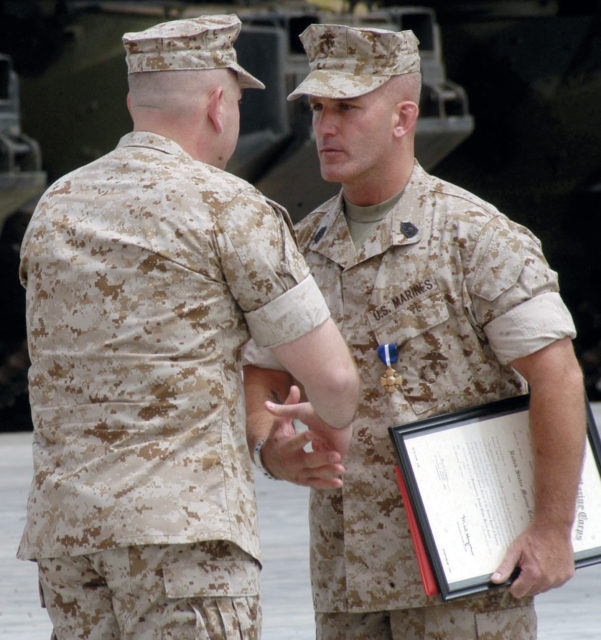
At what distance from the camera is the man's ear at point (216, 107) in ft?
8.55

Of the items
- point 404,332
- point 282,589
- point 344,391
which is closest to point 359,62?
point 404,332

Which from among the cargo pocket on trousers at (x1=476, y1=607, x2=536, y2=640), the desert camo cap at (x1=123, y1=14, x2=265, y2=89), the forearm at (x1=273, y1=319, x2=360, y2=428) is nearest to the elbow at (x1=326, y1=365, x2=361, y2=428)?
the forearm at (x1=273, y1=319, x2=360, y2=428)

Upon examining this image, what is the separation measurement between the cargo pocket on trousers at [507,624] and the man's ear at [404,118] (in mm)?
976

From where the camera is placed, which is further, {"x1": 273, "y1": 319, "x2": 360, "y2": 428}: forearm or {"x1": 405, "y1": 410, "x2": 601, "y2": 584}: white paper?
{"x1": 405, "y1": 410, "x2": 601, "y2": 584}: white paper

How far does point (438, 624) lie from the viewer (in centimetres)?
275

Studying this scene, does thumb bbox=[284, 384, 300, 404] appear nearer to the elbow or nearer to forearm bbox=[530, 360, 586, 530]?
the elbow

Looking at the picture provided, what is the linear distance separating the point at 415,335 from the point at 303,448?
12.4 inches

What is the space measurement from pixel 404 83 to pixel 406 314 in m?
0.51

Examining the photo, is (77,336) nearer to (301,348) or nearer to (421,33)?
(301,348)

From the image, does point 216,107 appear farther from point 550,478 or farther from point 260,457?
point 550,478

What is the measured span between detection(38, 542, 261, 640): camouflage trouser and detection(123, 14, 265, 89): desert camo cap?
86cm

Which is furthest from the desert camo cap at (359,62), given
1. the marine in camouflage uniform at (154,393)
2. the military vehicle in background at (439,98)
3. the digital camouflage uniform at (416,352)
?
the military vehicle in background at (439,98)

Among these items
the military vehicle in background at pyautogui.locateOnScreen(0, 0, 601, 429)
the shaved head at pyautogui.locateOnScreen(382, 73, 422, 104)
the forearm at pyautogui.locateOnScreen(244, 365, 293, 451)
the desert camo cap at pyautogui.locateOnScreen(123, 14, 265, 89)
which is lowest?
the military vehicle in background at pyautogui.locateOnScreen(0, 0, 601, 429)

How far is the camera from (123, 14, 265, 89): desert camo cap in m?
2.59
